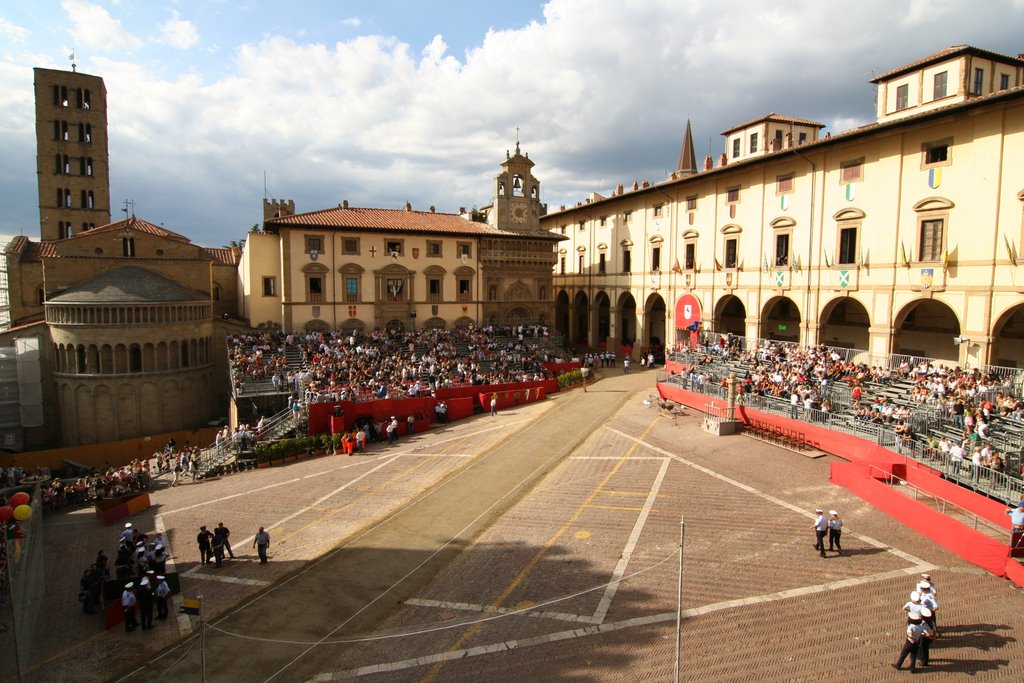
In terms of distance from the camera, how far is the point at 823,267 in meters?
33.7

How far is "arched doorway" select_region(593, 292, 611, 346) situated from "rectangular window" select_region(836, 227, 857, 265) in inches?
941

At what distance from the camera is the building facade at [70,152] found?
56500 mm

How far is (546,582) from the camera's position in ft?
51.6

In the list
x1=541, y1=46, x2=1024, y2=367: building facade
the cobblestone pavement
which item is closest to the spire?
x1=541, y1=46, x2=1024, y2=367: building facade

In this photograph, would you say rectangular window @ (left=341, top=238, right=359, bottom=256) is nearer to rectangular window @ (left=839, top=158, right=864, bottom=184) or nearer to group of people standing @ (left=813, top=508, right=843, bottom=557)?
rectangular window @ (left=839, top=158, right=864, bottom=184)

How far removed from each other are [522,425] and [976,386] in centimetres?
1955

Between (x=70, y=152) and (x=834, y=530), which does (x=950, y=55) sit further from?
(x=70, y=152)

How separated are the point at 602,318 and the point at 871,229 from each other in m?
29.7

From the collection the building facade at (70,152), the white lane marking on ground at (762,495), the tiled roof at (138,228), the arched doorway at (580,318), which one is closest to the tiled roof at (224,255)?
the tiled roof at (138,228)

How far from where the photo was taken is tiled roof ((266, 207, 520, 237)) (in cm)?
4312

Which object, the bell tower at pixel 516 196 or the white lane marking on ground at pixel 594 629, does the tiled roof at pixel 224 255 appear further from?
the white lane marking on ground at pixel 594 629

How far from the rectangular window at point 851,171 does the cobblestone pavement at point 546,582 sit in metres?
16.8

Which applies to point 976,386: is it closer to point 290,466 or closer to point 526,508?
point 526,508

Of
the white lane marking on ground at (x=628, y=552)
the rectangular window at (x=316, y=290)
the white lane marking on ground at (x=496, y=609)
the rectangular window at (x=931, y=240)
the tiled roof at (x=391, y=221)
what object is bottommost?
the white lane marking on ground at (x=496, y=609)
